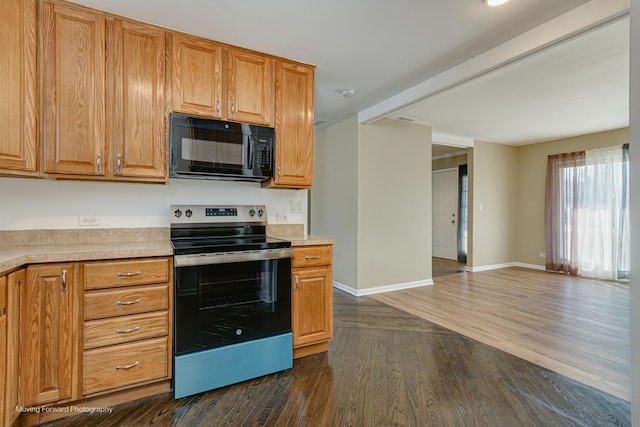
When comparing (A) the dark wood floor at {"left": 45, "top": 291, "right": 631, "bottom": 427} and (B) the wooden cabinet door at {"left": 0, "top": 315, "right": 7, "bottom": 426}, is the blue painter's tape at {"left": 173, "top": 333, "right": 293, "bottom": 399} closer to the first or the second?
(A) the dark wood floor at {"left": 45, "top": 291, "right": 631, "bottom": 427}

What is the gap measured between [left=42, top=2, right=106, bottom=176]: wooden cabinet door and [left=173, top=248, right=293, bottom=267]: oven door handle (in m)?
0.85

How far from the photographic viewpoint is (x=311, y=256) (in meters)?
2.56

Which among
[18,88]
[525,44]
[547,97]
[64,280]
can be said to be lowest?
[64,280]

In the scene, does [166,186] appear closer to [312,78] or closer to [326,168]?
[312,78]

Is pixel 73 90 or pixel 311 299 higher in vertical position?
pixel 73 90

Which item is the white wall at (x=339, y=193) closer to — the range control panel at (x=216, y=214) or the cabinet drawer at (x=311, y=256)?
the cabinet drawer at (x=311, y=256)

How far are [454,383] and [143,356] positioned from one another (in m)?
2.04

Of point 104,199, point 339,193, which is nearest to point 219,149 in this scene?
point 104,199

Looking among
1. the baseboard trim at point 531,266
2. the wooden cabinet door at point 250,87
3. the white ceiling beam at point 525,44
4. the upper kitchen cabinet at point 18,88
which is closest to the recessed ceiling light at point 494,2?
the white ceiling beam at point 525,44

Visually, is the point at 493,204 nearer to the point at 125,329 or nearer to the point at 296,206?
the point at 296,206

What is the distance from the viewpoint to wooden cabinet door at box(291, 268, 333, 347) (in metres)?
2.49

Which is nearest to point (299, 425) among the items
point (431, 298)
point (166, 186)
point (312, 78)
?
point (166, 186)

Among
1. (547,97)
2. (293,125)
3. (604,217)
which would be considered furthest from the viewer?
(604,217)

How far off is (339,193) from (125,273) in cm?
329
